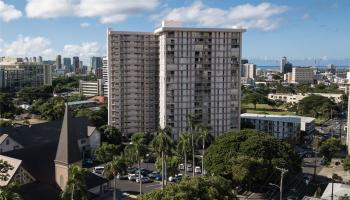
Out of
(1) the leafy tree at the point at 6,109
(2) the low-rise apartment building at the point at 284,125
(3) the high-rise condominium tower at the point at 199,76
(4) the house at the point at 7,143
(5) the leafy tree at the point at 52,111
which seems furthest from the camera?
(1) the leafy tree at the point at 6,109

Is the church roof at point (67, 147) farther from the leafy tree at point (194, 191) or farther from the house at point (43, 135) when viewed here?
the house at point (43, 135)

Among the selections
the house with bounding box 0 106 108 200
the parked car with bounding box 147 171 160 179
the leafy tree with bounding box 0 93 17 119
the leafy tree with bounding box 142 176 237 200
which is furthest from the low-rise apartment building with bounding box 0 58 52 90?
the leafy tree with bounding box 142 176 237 200

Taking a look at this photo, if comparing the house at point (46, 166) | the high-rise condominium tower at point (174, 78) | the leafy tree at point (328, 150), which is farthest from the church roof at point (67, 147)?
the leafy tree at point (328, 150)

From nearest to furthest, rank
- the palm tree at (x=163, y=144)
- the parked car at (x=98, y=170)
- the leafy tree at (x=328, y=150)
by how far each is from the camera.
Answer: the palm tree at (x=163, y=144), the parked car at (x=98, y=170), the leafy tree at (x=328, y=150)

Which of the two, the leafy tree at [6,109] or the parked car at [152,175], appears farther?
the leafy tree at [6,109]

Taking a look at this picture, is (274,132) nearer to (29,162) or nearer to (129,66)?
(129,66)

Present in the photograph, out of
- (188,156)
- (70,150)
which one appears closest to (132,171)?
(188,156)

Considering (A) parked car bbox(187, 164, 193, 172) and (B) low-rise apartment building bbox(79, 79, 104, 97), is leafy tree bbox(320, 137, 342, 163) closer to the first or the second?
(A) parked car bbox(187, 164, 193, 172)
